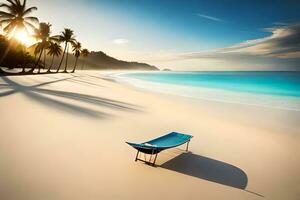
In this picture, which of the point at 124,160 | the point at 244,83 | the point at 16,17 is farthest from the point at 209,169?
the point at 244,83

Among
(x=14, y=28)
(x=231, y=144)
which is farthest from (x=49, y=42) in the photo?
(x=231, y=144)

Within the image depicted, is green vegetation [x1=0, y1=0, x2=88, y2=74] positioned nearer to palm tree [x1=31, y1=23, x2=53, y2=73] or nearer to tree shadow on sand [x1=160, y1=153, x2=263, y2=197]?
palm tree [x1=31, y1=23, x2=53, y2=73]

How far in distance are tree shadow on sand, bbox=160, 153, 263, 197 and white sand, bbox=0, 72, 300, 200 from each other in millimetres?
25

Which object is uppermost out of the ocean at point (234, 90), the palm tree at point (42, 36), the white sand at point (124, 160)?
the palm tree at point (42, 36)

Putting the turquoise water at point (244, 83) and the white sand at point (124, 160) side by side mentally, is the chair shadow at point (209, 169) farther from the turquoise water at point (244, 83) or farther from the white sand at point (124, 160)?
the turquoise water at point (244, 83)

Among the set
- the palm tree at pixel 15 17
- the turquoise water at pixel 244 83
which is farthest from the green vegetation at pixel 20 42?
the turquoise water at pixel 244 83

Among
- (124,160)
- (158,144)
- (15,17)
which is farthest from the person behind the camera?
(15,17)

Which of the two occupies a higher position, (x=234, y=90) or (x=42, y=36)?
(x=42, y=36)

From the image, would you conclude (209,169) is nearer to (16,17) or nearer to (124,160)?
(124,160)

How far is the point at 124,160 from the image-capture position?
661 cm

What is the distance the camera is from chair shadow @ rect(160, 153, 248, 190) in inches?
240

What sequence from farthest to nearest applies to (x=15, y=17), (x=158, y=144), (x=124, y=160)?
(x=15, y=17) < (x=158, y=144) < (x=124, y=160)

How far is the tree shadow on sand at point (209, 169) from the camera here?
20.0 ft

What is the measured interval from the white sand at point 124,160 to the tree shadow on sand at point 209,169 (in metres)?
0.03
